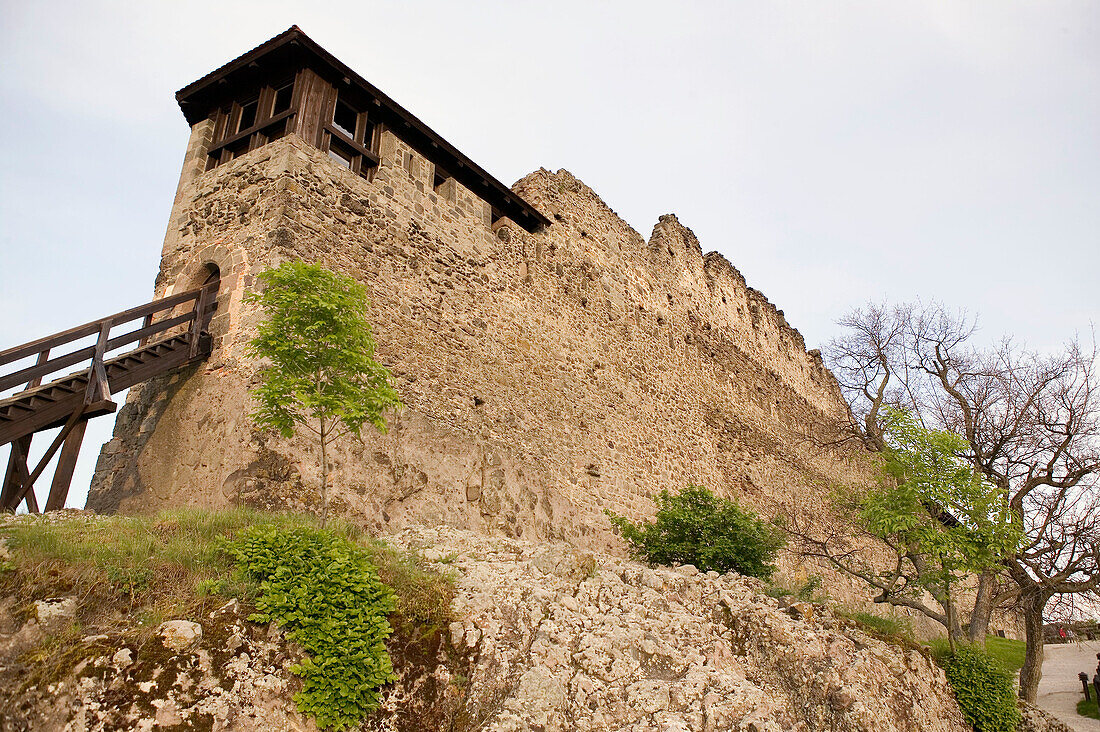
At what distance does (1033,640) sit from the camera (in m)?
13.7

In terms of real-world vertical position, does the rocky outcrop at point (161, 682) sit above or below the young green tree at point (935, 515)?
below

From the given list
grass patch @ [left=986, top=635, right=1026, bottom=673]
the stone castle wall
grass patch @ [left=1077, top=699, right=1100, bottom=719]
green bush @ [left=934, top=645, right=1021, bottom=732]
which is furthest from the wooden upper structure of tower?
grass patch @ [left=986, top=635, right=1026, bottom=673]

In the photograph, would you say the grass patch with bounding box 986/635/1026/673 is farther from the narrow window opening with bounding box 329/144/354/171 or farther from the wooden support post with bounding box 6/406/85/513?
the wooden support post with bounding box 6/406/85/513

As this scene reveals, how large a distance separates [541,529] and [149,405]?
6414mm

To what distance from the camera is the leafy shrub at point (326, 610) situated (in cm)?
571

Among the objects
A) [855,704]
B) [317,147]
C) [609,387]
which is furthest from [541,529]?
[317,147]

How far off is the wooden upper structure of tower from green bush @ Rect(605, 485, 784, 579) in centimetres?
758

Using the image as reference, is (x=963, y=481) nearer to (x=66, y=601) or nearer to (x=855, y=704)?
(x=855, y=704)

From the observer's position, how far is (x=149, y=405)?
34.3 feet

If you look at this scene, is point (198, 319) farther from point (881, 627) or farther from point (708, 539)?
point (881, 627)

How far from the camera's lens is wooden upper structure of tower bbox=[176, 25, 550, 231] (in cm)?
1148

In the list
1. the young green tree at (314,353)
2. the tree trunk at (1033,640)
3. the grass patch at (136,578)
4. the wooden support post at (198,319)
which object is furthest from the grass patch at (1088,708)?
the wooden support post at (198,319)

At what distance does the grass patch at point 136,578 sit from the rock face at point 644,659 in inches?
24.6

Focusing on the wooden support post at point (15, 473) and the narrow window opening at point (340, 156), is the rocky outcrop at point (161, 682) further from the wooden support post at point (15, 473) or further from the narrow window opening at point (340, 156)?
the narrow window opening at point (340, 156)
